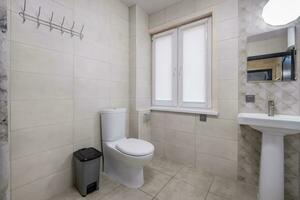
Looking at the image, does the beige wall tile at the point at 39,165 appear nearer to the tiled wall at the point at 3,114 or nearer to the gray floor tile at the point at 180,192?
the tiled wall at the point at 3,114

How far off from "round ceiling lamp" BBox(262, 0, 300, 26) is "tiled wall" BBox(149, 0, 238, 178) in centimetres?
28

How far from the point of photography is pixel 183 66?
2.11 meters

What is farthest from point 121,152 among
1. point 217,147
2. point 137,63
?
point 137,63

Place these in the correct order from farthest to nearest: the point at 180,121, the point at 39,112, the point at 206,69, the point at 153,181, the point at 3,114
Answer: the point at 180,121 → the point at 206,69 → the point at 153,181 → the point at 39,112 → the point at 3,114

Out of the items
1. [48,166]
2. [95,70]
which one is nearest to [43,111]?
[48,166]

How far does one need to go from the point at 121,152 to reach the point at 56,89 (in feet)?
2.96

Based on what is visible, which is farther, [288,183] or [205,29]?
[205,29]

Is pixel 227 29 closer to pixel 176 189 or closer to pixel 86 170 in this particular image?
pixel 176 189

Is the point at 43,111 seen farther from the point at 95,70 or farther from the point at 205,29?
the point at 205,29

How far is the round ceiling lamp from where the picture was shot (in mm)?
1332

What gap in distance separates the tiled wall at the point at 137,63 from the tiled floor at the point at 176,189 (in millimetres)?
695

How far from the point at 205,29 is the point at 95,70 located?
152 cm

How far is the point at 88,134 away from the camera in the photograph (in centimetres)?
169

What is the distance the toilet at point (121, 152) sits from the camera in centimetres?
146
